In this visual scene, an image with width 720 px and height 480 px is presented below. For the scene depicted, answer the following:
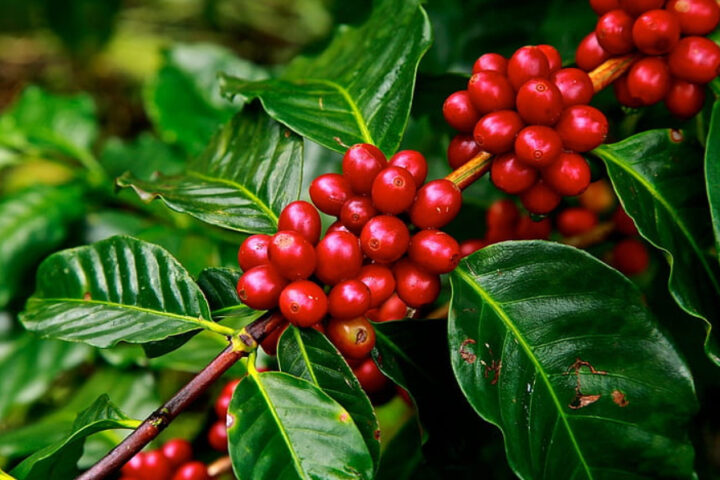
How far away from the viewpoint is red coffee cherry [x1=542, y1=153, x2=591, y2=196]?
98 cm

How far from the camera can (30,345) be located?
5.72ft

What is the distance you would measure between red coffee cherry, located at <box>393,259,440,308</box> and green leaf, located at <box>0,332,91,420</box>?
103 centimetres

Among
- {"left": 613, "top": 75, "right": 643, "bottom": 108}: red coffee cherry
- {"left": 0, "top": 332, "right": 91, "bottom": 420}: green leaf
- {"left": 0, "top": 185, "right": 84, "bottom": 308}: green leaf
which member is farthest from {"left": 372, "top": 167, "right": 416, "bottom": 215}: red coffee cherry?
{"left": 0, "top": 185, "right": 84, "bottom": 308}: green leaf

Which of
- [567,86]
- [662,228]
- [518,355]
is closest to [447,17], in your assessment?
[567,86]

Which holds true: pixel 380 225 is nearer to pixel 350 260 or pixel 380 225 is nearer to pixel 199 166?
pixel 350 260

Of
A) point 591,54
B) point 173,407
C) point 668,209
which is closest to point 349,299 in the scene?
point 173,407

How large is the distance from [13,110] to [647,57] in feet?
5.91

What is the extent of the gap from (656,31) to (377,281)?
1.88 feet

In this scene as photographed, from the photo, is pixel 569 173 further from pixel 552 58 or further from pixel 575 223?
pixel 575 223

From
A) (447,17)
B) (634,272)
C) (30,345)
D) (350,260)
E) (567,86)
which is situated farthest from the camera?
(447,17)

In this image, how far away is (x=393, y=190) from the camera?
908 millimetres

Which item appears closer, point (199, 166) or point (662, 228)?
point (662, 228)

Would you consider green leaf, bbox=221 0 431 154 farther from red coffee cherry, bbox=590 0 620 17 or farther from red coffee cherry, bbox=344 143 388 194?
red coffee cherry, bbox=590 0 620 17

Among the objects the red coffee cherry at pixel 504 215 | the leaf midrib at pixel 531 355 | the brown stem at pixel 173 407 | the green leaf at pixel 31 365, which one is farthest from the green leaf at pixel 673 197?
the green leaf at pixel 31 365
